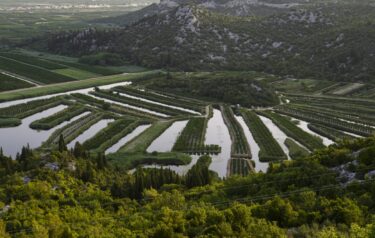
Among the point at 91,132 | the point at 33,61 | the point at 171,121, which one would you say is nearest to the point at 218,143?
the point at 171,121

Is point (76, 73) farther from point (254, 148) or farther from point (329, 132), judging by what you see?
point (329, 132)

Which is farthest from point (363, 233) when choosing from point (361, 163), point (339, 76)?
point (339, 76)

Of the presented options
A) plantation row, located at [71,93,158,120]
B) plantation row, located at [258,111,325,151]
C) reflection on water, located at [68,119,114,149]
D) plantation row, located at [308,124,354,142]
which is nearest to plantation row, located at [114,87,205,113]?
plantation row, located at [71,93,158,120]

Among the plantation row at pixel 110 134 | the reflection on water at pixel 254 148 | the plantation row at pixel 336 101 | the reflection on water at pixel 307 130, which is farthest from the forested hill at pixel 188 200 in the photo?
the plantation row at pixel 336 101

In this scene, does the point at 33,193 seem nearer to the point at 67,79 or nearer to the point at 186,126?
the point at 186,126

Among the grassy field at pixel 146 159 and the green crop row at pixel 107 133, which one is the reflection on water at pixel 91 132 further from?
the grassy field at pixel 146 159

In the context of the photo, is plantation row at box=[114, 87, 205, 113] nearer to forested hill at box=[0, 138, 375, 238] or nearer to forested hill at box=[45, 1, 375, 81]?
forested hill at box=[45, 1, 375, 81]
